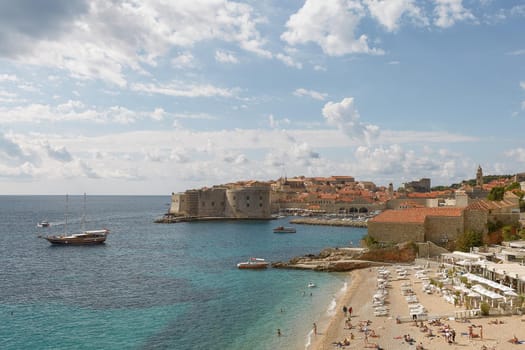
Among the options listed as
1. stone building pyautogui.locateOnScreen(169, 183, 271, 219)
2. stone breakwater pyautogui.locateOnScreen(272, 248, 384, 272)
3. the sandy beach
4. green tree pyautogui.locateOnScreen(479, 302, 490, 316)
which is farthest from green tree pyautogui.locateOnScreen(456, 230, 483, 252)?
stone building pyautogui.locateOnScreen(169, 183, 271, 219)

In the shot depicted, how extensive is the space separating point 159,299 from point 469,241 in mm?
19186

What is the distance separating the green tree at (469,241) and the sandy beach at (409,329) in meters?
9.10

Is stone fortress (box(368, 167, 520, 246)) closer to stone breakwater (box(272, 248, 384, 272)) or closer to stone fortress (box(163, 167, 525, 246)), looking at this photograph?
stone fortress (box(163, 167, 525, 246))

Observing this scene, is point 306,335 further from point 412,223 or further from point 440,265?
point 412,223

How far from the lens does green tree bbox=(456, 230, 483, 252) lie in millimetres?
29266

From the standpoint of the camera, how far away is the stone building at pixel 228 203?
79.6 metres

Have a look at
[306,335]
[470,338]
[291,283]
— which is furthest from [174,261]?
[470,338]

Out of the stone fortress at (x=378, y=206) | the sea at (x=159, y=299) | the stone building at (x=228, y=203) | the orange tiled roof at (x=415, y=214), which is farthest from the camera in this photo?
the stone building at (x=228, y=203)

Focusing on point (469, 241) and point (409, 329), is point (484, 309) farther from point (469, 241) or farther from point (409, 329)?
Answer: point (469, 241)

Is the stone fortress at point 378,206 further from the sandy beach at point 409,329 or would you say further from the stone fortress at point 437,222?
the sandy beach at point 409,329

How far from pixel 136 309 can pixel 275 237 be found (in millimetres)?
32531

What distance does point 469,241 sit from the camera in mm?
29359

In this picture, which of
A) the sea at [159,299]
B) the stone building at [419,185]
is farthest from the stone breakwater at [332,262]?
the stone building at [419,185]

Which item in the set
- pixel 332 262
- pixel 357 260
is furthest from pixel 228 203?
pixel 357 260
